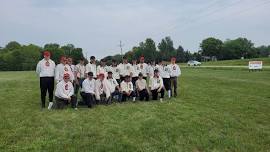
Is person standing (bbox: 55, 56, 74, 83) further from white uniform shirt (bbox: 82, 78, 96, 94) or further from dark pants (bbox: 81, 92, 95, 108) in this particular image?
dark pants (bbox: 81, 92, 95, 108)

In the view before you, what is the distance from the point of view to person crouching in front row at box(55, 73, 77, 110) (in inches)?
555

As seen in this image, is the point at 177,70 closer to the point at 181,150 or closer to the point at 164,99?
the point at 164,99

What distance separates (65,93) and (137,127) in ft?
12.3

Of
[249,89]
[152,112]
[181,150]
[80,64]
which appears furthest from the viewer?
[249,89]

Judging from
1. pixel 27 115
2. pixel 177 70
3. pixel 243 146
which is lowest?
pixel 243 146

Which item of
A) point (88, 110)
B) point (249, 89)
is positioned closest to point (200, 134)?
point (88, 110)

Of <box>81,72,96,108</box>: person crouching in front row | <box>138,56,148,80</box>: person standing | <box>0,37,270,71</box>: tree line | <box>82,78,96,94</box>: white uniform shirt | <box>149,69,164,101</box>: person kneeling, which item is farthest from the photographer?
<box>0,37,270,71</box>: tree line

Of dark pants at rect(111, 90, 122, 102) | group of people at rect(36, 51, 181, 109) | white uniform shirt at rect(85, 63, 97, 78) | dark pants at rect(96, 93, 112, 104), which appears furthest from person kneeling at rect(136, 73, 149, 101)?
white uniform shirt at rect(85, 63, 97, 78)

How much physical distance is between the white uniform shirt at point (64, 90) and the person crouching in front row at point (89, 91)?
750mm

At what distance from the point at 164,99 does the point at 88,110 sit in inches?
181

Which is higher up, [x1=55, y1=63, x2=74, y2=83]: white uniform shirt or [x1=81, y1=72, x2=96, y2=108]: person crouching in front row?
[x1=55, y1=63, x2=74, y2=83]: white uniform shirt

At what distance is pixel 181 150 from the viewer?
34.1 ft

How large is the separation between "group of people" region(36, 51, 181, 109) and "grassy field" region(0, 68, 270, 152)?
81 cm

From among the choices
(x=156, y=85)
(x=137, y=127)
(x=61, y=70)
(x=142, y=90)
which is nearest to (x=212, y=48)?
(x=156, y=85)
